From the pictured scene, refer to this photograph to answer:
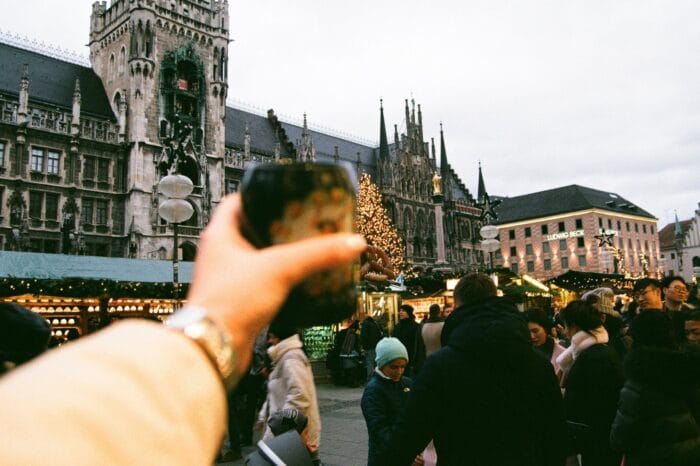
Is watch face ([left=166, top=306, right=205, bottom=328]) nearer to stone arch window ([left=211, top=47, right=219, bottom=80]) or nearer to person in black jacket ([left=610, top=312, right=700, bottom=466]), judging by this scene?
person in black jacket ([left=610, top=312, right=700, bottom=466])

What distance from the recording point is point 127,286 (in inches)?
498

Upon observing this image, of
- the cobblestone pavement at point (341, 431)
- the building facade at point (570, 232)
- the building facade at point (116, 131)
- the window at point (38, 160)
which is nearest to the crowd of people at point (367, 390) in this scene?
the cobblestone pavement at point (341, 431)

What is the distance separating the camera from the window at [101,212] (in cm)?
3031

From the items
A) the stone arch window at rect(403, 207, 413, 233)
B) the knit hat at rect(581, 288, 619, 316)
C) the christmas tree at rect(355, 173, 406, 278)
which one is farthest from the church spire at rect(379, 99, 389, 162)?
the knit hat at rect(581, 288, 619, 316)

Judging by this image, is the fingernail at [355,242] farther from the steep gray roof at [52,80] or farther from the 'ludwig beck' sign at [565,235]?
the 'ludwig beck' sign at [565,235]

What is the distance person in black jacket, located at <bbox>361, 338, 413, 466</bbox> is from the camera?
3807 millimetres

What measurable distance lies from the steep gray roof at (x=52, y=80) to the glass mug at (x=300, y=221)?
36043 millimetres

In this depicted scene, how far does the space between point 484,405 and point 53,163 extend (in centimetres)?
3283

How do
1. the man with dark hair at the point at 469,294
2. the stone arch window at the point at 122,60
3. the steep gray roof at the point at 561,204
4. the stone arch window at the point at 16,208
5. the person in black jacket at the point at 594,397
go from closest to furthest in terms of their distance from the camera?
the man with dark hair at the point at 469,294, the person in black jacket at the point at 594,397, the stone arch window at the point at 16,208, the stone arch window at the point at 122,60, the steep gray roof at the point at 561,204

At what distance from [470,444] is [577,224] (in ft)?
218

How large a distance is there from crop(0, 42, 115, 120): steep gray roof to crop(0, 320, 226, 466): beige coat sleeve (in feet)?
119

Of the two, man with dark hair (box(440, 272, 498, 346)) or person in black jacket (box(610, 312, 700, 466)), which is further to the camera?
person in black jacket (box(610, 312, 700, 466))

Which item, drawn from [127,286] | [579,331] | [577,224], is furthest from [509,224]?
[579,331]

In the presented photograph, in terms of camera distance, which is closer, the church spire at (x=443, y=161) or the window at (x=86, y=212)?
the window at (x=86, y=212)
